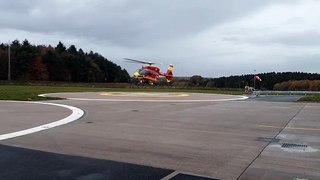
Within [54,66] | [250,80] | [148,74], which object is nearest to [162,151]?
[148,74]

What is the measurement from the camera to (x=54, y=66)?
382 feet

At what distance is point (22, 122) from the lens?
13.2 metres

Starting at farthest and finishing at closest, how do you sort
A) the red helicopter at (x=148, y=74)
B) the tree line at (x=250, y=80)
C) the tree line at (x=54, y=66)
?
the tree line at (x=54, y=66)
the tree line at (x=250, y=80)
the red helicopter at (x=148, y=74)

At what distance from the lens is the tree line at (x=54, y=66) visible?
107 meters

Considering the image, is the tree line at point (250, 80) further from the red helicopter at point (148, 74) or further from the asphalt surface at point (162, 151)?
the asphalt surface at point (162, 151)

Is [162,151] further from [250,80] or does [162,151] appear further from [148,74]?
[250,80]

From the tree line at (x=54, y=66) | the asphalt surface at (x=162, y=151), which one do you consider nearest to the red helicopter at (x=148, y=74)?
the tree line at (x=54, y=66)

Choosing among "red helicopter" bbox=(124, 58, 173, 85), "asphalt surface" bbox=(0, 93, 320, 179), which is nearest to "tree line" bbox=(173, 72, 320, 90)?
"red helicopter" bbox=(124, 58, 173, 85)

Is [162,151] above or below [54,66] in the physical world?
below

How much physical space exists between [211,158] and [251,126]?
17.8 ft

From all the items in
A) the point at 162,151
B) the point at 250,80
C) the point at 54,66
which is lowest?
the point at 162,151

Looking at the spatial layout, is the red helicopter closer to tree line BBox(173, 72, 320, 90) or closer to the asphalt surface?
tree line BBox(173, 72, 320, 90)

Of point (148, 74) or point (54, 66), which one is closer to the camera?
point (148, 74)

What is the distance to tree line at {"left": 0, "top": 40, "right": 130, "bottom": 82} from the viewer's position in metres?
107
